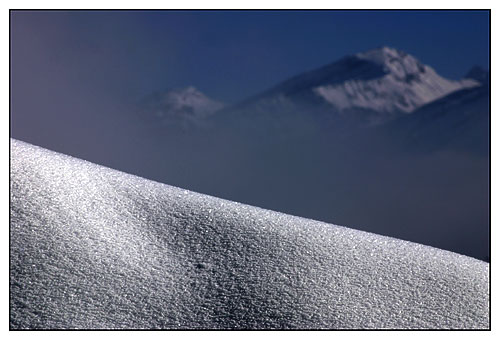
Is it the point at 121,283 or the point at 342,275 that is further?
the point at 342,275

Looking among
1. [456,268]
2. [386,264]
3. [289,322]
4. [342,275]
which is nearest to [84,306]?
[289,322]

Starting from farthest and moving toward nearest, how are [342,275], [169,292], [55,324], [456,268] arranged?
[456,268] < [342,275] < [169,292] < [55,324]

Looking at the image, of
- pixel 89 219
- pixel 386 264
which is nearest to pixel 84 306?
pixel 89 219

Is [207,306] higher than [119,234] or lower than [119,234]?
lower

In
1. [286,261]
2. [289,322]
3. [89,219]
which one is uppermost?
[89,219]

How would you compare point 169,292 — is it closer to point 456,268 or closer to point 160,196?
point 160,196

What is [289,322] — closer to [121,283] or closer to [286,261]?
[286,261]

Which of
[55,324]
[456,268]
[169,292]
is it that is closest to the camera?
[55,324]
